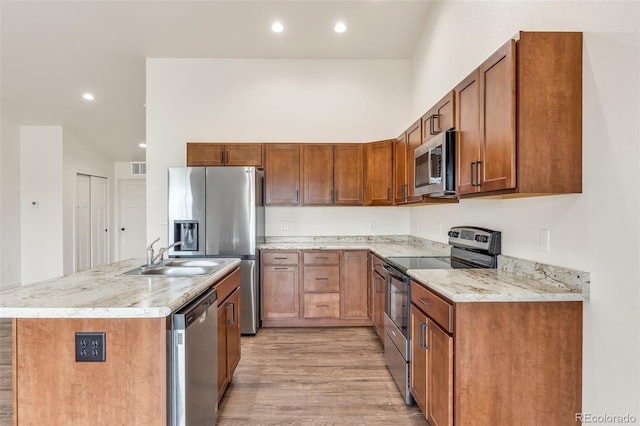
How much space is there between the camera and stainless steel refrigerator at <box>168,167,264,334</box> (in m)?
3.77

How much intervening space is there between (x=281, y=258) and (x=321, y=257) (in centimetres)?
47

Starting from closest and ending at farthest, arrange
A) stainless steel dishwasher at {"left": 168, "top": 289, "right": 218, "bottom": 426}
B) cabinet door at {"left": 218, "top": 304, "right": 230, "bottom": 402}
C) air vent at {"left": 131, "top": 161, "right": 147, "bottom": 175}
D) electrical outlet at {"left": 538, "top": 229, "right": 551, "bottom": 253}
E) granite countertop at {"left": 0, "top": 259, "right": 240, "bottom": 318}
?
granite countertop at {"left": 0, "top": 259, "right": 240, "bottom": 318} < stainless steel dishwasher at {"left": 168, "top": 289, "right": 218, "bottom": 426} < electrical outlet at {"left": 538, "top": 229, "right": 551, "bottom": 253} < cabinet door at {"left": 218, "top": 304, "right": 230, "bottom": 402} < air vent at {"left": 131, "top": 161, "right": 147, "bottom": 175}

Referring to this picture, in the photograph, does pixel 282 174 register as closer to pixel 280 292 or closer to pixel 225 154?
pixel 225 154

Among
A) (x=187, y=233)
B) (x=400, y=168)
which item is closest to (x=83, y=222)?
(x=187, y=233)

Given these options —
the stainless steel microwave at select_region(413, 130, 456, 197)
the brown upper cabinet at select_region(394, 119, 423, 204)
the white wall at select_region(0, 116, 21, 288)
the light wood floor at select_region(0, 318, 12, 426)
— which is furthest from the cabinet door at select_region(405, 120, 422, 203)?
the white wall at select_region(0, 116, 21, 288)

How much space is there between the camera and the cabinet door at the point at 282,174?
429cm

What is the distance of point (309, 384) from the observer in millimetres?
2688

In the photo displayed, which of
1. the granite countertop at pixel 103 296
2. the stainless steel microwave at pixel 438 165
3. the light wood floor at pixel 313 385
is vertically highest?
the stainless steel microwave at pixel 438 165

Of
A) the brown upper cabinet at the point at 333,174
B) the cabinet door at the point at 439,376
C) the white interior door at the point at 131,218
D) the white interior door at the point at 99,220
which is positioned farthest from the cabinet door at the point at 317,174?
the white interior door at the point at 99,220

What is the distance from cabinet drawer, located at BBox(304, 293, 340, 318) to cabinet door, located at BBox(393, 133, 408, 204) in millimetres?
1358

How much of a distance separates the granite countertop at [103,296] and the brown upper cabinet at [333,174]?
233 centimetres

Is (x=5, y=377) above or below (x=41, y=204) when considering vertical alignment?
below

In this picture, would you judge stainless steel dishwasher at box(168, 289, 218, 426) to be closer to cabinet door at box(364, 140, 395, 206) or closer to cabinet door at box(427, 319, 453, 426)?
cabinet door at box(427, 319, 453, 426)

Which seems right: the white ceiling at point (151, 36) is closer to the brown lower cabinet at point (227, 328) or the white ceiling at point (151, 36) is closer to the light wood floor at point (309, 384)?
the brown lower cabinet at point (227, 328)
